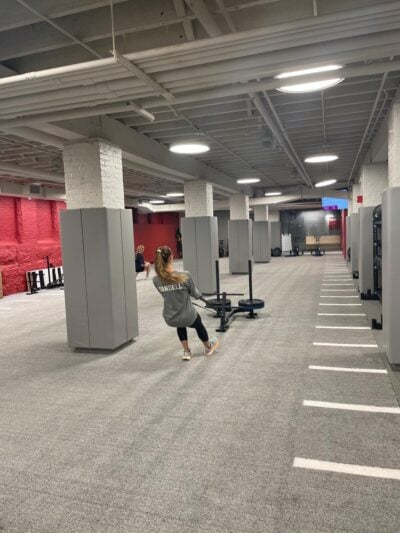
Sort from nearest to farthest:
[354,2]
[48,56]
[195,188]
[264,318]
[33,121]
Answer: [354,2] < [48,56] < [33,121] < [264,318] < [195,188]

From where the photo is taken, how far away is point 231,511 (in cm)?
250

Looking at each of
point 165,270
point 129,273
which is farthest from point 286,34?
point 129,273

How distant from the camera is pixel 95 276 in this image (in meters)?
5.91

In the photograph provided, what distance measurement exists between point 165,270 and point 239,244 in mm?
10975

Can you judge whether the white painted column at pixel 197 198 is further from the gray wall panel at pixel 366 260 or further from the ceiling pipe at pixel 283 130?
the gray wall panel at pixel 366 260

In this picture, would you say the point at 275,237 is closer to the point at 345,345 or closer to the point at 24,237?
the point at 24,237

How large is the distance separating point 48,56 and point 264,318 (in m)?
5.66

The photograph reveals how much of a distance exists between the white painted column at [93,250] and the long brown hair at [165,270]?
1.08 metres

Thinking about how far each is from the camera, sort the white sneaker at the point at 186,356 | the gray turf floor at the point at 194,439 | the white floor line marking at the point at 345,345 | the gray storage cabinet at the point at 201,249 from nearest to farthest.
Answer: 1. the gray turf floor at the point at 194,439
2. the white sneaker at the point at 186,356
3. the white floor line marking at the point at 345,345
4. the gray storage cabinet at the point at 201,249

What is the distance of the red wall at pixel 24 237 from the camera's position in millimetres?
12922

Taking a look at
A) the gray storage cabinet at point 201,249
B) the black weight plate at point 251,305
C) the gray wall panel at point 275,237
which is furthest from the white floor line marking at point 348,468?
the gray wall panel at point 275,237

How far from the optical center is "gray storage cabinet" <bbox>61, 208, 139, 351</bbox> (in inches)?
229

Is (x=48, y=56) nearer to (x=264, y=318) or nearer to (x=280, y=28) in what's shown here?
(x=280, y=28)

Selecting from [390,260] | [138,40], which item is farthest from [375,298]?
[138,40]
